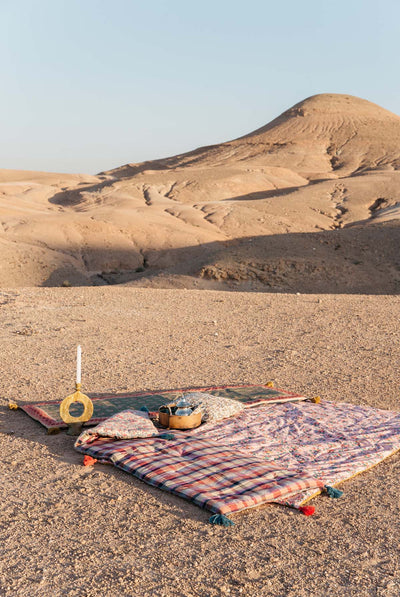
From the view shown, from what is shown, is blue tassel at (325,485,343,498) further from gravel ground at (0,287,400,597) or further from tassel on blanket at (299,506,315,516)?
tassel on blanket at (299,506,315,516)

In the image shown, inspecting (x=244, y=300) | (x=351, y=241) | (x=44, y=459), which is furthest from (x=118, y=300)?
(x=351, y=241)

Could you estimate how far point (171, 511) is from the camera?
4379 millimetres

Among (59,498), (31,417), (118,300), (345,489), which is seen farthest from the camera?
(118,300)

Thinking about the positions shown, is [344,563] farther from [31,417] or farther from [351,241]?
[351,241]

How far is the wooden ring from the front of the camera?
19.2 feet

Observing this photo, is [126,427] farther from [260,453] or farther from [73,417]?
[260,453]

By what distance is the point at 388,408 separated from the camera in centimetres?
732

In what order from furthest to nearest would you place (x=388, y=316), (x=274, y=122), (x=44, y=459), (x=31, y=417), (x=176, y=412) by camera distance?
(x=274, y=122) < (x=388, y=316) < (x=31, y=417) < (x=176, y=412) < (x=44, y=459)

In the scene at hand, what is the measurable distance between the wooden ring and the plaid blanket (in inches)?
16.0

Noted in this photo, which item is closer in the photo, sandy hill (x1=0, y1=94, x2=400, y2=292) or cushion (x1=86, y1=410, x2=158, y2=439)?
cushion (x1=86, y1=410, x2=158, y2=439)

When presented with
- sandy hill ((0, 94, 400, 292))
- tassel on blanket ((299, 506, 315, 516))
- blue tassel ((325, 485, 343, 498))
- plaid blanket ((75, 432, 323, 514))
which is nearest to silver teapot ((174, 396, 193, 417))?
plaid blanket ((75, 432, 323, 514))

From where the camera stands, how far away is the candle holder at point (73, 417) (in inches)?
231

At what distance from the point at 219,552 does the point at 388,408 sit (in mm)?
4066

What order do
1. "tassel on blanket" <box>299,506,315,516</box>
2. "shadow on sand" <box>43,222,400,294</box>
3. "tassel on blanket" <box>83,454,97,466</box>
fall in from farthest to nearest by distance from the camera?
"shadow on sand" <box>43,222,400,294</box>
"tassel on blanket" <box>83,454,97,466</box>
"tassel on blanket" <box>299,506,315,516</box>
